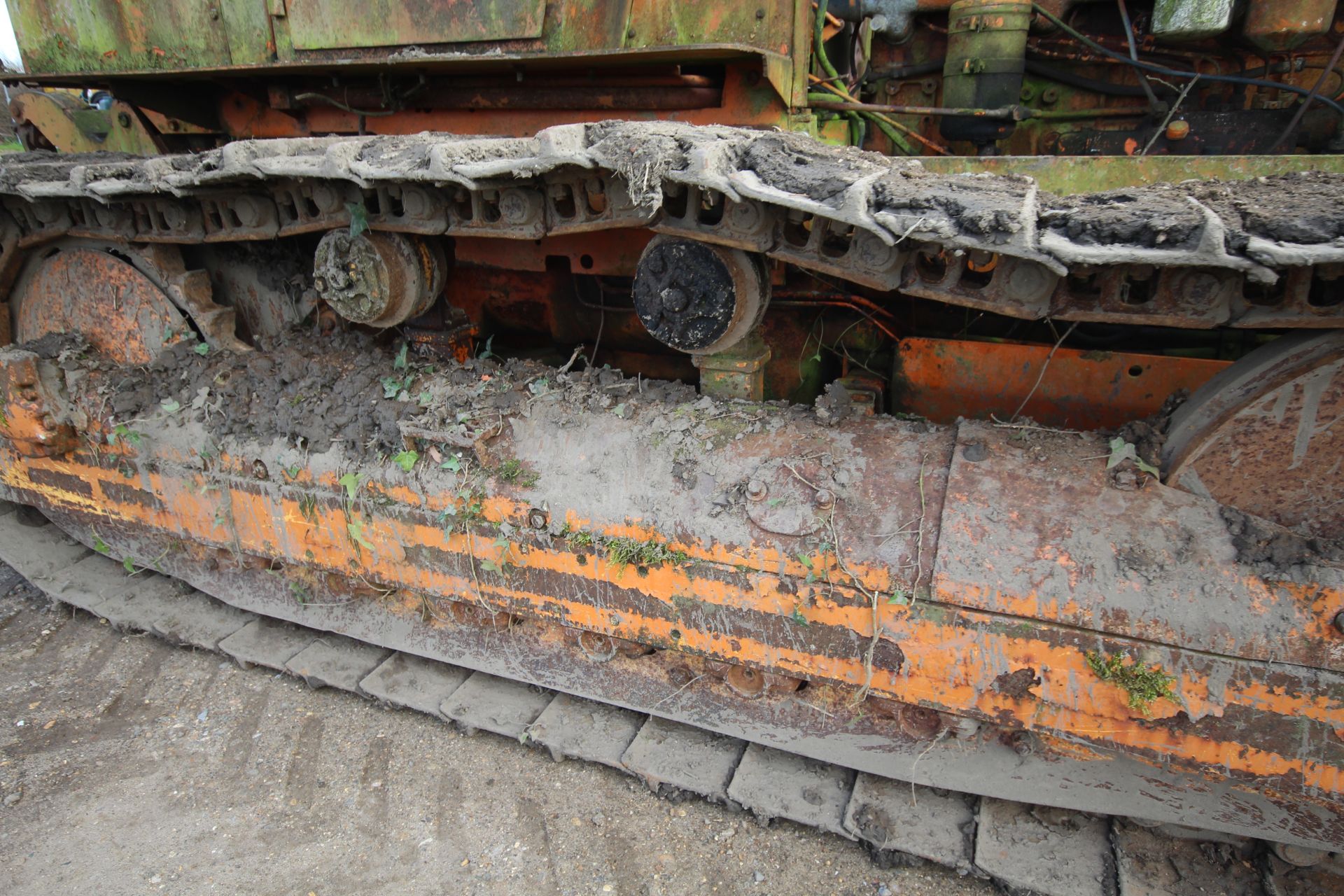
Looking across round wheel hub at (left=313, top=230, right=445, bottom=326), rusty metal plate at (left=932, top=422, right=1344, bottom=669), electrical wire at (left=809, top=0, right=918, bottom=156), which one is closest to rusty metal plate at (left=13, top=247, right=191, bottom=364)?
round wheel hub at (left=313, top=230, right=445, bottom=326)

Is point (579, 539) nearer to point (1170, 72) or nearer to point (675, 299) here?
point (675, 299)

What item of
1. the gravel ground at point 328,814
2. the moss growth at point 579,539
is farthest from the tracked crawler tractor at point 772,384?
the gravel ground at point 328,814

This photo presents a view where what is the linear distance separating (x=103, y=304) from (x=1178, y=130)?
4.01 metres

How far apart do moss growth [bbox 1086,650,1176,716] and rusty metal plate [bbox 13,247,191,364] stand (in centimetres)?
332

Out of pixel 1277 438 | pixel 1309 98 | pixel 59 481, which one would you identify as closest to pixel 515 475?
pixel 1277 438

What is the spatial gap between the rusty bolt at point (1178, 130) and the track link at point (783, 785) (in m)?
2.08

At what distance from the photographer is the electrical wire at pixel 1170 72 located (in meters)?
2.47

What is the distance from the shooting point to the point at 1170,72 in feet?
A: 8.29

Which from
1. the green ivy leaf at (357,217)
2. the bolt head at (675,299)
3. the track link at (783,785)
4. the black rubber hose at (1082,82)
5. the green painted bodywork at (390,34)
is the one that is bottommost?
the track link at (783,785)

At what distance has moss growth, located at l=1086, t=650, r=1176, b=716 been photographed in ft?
6.01

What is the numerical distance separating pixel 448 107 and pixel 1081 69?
7.36 feet

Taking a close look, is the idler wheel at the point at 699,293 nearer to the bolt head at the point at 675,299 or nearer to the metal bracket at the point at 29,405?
the bolt head at the point at 675,299

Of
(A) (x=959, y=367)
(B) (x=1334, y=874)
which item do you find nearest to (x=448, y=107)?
(A) (x=959, y=367)

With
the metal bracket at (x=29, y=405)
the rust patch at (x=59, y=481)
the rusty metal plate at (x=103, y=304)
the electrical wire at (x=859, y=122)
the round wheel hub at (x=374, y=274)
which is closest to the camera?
the round wheel hub at (x=374, y=274)
